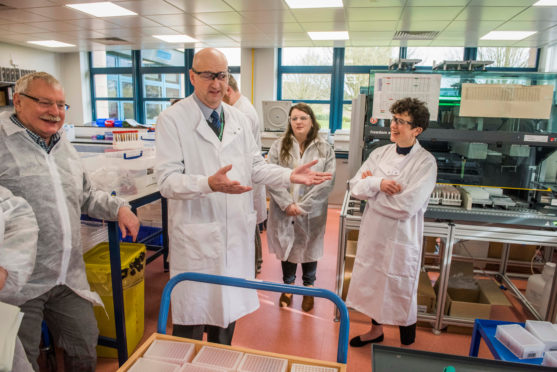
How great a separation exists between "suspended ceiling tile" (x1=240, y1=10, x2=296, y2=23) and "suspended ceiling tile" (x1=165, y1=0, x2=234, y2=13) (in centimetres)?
31

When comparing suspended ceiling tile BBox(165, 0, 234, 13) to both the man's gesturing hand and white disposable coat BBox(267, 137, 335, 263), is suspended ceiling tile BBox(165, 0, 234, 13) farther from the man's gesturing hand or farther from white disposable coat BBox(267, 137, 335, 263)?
the man's gesturing hand

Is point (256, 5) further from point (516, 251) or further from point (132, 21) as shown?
point (516, 251)

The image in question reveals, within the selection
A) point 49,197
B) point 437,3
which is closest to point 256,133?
point 49,197

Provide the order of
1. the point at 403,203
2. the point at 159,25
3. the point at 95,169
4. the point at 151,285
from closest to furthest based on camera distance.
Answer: the point at 403,203 < the point at 95,169 < the point at 151,285 < the point at 159,25

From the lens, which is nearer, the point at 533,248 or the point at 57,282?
the point at 57,282

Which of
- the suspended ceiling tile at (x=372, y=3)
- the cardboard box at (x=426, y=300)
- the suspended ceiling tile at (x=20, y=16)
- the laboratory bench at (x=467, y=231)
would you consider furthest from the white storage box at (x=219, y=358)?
the suspended ceiling tile at (x=20, y=16)

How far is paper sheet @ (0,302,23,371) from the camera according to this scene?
0.79 metres

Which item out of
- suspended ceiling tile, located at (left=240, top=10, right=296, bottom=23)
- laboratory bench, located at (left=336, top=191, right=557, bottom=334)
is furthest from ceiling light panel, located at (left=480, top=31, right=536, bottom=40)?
laboratory bench, located at (left=336, top=191, right=557, bottom=334)

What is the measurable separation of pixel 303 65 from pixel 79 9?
3.73 m

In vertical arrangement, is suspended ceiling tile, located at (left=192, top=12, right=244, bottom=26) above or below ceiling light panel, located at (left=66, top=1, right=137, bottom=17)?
above

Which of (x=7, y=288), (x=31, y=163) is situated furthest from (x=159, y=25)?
(x=7, y=288)

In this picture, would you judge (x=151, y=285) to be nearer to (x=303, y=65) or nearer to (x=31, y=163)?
(x=31, y=163)

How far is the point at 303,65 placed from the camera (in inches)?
266

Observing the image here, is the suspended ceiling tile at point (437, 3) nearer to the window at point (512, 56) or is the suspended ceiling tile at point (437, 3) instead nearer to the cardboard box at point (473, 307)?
the window at point (512, 56)
